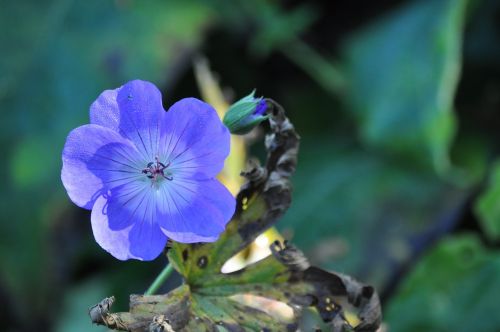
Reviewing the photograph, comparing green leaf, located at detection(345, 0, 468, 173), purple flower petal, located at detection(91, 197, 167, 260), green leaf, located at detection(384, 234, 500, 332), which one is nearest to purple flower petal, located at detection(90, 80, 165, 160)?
purple flower petal, located at detection(91, 197, 167, 260)

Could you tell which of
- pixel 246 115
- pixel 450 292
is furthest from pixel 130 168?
pixel 450 292

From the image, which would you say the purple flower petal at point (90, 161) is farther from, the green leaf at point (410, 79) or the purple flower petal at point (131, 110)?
the green leaf at point (410, 79)

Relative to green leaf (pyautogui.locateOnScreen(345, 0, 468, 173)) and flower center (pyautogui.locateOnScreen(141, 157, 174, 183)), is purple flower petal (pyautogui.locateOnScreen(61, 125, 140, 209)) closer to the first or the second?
flower center (pyautogui.locateOnScreen(141, 157, 174, 183))

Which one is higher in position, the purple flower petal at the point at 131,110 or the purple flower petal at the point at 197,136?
the purple flower petal at the point at 131,110

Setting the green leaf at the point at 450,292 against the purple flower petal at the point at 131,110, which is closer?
the purple flower petal at the point at 131,110

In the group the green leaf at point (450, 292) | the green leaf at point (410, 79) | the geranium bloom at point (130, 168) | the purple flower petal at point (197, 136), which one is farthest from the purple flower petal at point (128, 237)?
the green leaf at point (410, 79)

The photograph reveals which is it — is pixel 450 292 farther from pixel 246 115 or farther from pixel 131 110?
pixel 131 110
